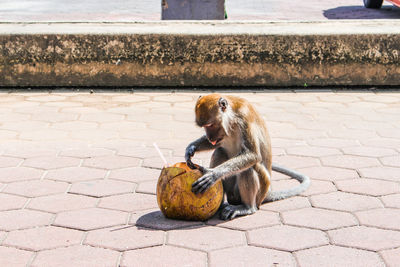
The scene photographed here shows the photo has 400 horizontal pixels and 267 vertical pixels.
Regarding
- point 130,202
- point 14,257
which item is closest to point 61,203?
point 130,202

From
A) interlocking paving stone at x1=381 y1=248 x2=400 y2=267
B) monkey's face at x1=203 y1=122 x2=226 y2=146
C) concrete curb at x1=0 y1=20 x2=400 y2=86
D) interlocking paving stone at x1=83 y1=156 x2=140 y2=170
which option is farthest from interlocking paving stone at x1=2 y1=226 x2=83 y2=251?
concrete curb at x1=0 y1=20 x2=400 y2=86

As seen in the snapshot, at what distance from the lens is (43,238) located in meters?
3.06

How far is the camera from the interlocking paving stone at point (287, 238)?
298cm

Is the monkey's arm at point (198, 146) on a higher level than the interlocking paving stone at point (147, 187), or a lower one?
higher

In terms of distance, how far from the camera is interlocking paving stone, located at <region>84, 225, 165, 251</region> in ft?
9.75

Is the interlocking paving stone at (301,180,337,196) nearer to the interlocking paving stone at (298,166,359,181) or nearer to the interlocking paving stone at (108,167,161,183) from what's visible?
the interlocking paving stone at (298,166,359,181)

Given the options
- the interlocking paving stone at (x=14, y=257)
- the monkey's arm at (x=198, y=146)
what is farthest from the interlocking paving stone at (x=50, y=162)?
the interlocking paving stone at (x=14, y=257)

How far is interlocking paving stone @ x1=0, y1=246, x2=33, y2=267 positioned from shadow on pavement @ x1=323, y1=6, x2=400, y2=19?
36.2ft

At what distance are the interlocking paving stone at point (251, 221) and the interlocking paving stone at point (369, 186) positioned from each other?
27.2 inches

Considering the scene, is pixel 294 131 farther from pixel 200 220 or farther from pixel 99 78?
pixel 99 78

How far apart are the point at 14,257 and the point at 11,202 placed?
0.76 meters

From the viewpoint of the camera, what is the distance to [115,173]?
13.3 ft

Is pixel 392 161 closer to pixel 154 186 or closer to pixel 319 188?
pixel 319 188

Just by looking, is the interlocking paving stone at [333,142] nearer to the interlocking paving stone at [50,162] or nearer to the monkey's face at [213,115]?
the monkey's face at [213,115]
